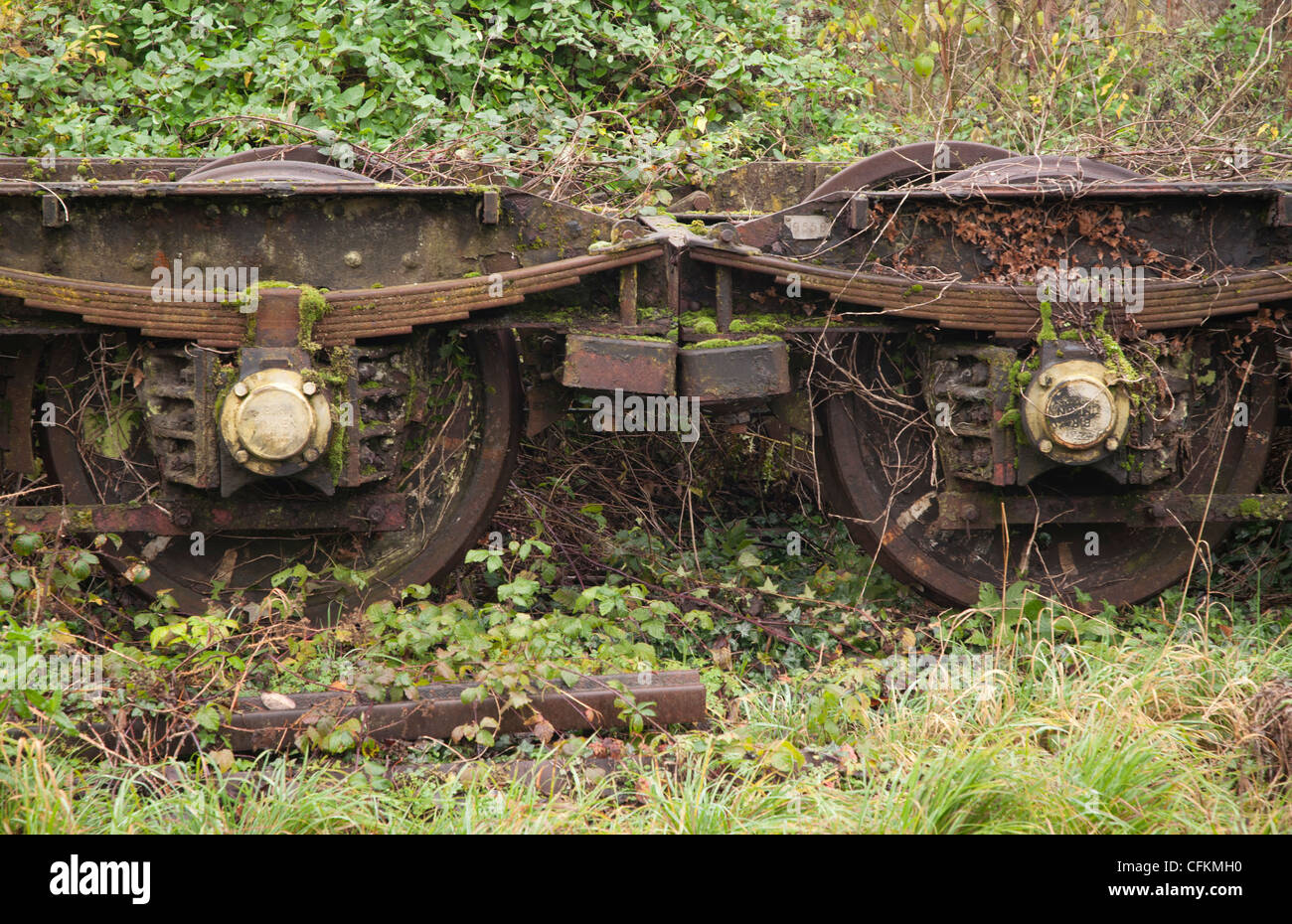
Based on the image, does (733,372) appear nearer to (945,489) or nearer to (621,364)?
(621,364)

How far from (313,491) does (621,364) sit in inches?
52.3

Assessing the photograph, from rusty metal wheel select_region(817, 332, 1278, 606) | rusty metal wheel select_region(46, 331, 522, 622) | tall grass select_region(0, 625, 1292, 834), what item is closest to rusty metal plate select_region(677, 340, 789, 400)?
rusty metal wheel select_region(817, 332, 1278, 606)

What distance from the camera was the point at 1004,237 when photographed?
4.59 meters

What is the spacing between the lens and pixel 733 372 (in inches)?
174

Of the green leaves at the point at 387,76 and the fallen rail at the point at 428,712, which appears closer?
the fallen rail at the point at 428,712

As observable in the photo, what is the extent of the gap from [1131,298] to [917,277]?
82 cm

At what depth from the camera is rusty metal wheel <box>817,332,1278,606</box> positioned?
4965 millimetres

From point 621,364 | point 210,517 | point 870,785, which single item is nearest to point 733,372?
point 621,364

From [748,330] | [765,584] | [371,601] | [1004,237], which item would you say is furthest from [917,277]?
[371,601]

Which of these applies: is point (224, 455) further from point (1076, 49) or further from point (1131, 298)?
point (1076, 49)

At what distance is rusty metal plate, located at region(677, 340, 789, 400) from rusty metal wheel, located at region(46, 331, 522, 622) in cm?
92

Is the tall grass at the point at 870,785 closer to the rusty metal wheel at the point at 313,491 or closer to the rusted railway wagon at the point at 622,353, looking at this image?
the rusted railway wagon at the point at 622,353

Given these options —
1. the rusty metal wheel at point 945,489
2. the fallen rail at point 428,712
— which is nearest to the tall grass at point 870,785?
the fallen rail at point 428,712

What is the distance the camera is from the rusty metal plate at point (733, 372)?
14.5 feet
